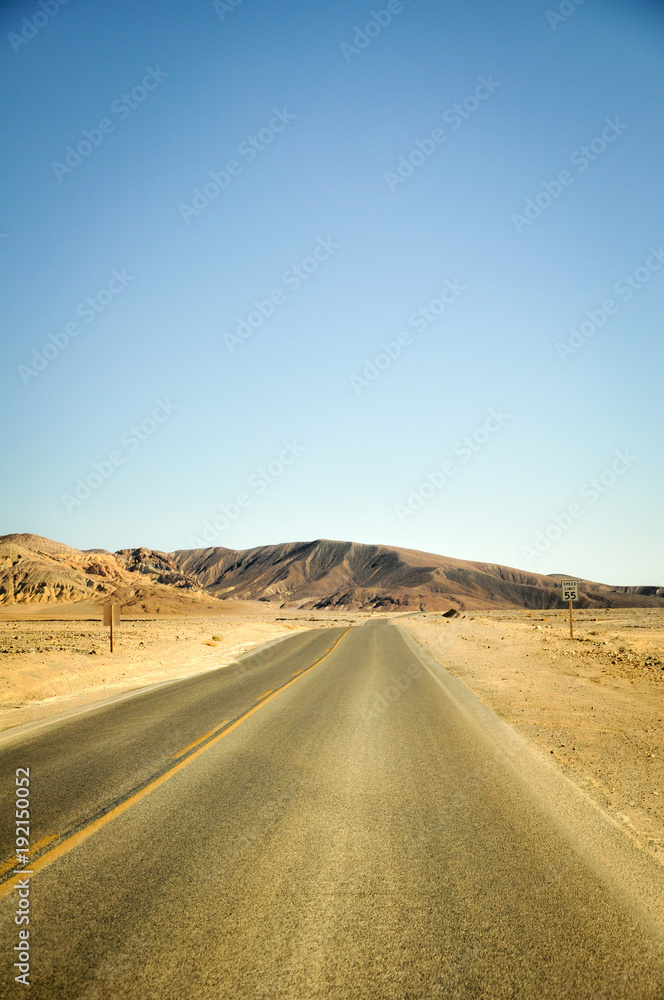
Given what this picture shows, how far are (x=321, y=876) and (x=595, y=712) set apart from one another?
8749 mm

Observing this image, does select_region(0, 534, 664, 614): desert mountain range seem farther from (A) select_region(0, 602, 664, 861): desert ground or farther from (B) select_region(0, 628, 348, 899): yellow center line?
(B) select_region(0, 628, 348, 899): yellow center line

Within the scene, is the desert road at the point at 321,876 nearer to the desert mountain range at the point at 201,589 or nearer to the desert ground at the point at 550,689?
the desert ground at the point at 550,689

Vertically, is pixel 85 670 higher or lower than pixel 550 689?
higher

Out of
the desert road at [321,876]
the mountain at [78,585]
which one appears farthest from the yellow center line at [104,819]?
the mountain at [78,585]

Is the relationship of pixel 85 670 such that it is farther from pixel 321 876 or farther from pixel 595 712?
pixel 321 876

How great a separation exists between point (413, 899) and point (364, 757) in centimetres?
382

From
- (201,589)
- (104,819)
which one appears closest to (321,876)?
(104,819)

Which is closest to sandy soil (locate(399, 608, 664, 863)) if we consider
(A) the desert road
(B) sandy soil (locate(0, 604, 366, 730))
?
(A) the desert road

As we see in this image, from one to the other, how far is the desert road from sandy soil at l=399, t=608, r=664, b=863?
0.44 m

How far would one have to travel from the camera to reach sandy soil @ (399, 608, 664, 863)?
6.04 metres

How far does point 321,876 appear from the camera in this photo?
418 centimetres

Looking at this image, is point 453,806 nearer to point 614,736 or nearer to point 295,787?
point 295,787

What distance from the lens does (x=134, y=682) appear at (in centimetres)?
1666

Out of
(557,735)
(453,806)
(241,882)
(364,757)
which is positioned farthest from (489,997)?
(557,735)
